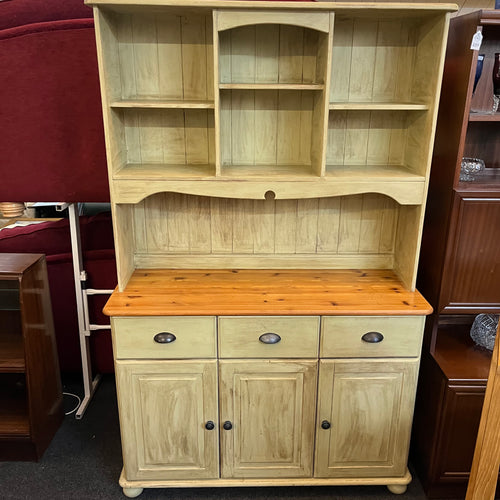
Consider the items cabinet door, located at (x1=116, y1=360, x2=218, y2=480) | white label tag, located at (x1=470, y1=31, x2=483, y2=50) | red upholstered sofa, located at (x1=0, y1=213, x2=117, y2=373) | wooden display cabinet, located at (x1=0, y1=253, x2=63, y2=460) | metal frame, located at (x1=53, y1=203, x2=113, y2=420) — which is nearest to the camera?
white label tag, located at (x1=470, y1=31, x2=483, y2=50)

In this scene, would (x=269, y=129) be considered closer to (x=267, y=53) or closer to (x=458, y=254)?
(x=267, y=53)

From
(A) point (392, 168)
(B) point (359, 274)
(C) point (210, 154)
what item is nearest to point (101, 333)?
(C) point (210, 154)

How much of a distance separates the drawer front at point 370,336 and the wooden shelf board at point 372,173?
0.52 meters

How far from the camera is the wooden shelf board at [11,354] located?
212 cm

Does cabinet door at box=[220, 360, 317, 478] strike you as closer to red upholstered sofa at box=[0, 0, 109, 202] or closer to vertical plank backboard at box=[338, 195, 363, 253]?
vertical plank backboard at box=[338, 195, 363, 253]

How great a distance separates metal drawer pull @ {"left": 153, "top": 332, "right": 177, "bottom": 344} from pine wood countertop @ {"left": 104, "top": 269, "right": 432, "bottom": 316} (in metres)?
0.08

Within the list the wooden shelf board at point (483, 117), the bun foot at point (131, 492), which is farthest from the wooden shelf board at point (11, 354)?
the wooden shelf board at point (483, 117)

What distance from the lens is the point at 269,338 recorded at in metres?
1.84

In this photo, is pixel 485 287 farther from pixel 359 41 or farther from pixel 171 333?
pixel 171 333

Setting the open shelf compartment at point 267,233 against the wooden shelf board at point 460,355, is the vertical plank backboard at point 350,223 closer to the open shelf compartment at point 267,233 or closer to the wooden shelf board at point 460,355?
the open shelf compartment at point 267,233

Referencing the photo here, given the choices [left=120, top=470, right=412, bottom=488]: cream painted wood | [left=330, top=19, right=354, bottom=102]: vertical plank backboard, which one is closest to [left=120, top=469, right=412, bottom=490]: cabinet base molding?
[left=120, top=470, right=412, bottom=488]: cream painted wood

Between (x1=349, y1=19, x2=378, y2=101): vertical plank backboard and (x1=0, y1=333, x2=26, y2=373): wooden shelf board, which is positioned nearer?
(x1=349, y1=19, x2=378, y2=101): vertical plank backboard

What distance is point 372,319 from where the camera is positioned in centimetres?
185

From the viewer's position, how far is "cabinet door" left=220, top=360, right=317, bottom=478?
189 centimetres
